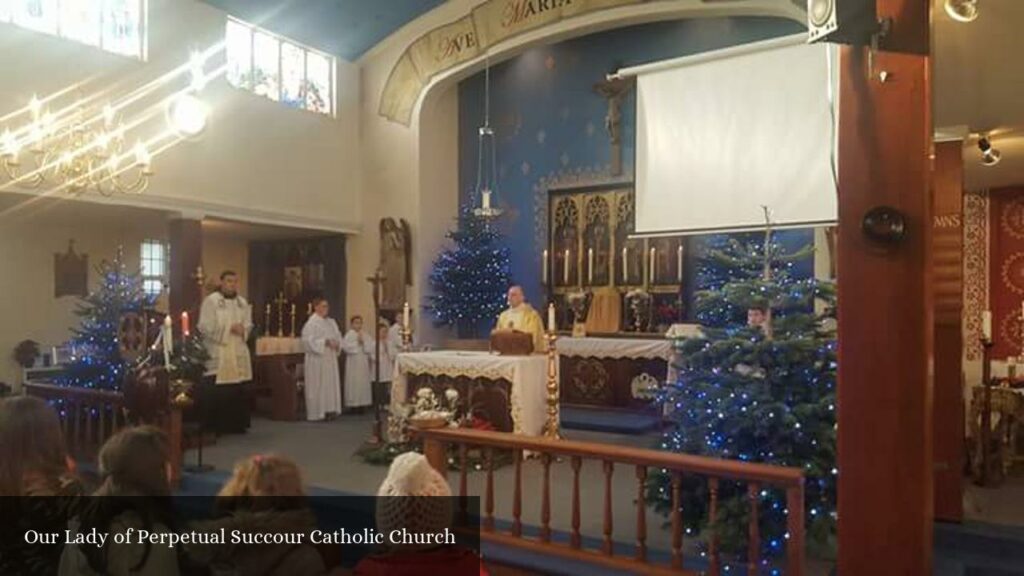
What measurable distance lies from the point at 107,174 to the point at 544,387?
540 centimetres

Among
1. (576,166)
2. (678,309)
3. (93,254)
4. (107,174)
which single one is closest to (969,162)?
(678,309)

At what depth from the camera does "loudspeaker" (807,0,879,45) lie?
2668 millimetres

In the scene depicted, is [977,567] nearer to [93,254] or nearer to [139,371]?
[139,371]

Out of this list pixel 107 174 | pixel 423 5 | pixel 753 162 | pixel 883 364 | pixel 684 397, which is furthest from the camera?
pixel 423 5

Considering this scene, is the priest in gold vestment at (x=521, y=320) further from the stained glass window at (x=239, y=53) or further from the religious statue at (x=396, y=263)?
the stained glass window at (x=239, y=53)

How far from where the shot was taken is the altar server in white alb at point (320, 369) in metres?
9.88

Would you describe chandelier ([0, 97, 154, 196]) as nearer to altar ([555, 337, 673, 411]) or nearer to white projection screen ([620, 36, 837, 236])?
white projection screen ([620, 36, 837, 236])

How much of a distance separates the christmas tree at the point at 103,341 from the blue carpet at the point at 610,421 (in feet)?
15.6

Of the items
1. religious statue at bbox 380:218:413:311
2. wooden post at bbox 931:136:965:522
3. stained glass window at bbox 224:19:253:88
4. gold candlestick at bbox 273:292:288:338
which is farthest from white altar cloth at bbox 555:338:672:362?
stained glass window at bbox 224:19:253:88

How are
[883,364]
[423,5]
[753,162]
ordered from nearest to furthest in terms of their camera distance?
[883,364]
[753,162]
[423,5]

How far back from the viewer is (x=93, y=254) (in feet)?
38.0

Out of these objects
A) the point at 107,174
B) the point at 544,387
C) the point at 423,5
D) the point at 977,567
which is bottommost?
the point at 977,567

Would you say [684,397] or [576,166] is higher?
[576,166]

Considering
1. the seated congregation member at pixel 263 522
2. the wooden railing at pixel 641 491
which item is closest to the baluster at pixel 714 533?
the wooden railing at pixel 641 491
